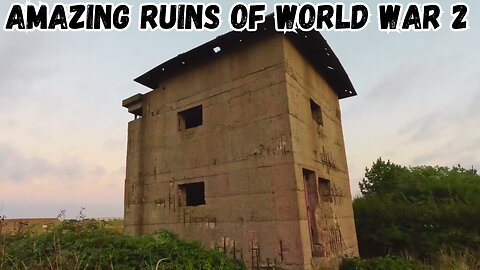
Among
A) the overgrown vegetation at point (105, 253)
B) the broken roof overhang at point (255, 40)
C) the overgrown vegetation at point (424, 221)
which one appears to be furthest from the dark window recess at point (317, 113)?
the overgrown vegetation at point (105, 253)

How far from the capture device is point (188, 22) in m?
5.90

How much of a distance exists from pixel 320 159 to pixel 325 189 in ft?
3.17

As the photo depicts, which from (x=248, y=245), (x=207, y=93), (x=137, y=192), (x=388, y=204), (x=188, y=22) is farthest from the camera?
(x=388, y=204)

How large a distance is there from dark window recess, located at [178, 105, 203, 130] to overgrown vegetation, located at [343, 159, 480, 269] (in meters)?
A: 6.89

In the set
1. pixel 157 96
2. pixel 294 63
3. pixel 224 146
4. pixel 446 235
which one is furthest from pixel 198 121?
pixel 446 235

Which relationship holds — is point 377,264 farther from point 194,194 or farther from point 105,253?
point 105,253

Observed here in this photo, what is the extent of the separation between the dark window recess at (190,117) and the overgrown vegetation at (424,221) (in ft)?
22.6

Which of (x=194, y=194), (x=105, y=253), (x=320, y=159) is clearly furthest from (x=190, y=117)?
(x=105, y=253)

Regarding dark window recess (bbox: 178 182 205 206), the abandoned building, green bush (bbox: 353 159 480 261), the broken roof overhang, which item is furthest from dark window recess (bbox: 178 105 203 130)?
green bush (bbox: 353 159 480 261)

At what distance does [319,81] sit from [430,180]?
710cm

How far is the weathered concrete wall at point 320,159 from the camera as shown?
23.0 ft

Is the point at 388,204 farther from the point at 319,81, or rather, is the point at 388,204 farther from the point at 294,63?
the point at 294,63

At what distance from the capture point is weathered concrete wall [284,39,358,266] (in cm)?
701

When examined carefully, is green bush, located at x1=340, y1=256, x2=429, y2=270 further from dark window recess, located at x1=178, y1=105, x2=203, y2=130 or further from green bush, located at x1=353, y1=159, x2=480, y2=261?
dark window recess, located at x1=178, y1=105, x2=203, y2=130
